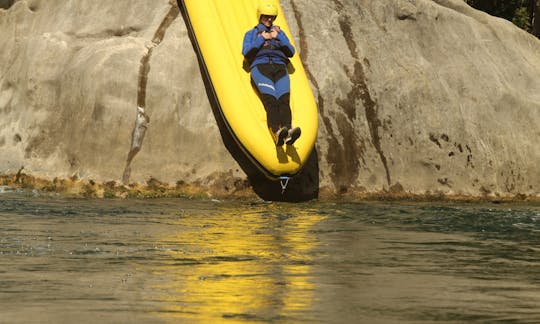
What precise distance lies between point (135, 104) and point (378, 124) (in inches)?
104

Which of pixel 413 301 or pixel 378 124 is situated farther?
pixel 378 124

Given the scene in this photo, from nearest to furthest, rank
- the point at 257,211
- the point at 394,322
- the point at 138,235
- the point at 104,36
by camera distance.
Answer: the point at 394,322
the point at 138,235
the point at 257,211
the point at 104,36

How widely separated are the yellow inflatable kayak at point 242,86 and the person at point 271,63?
108mm

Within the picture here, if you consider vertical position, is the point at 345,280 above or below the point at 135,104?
below

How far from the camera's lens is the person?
13.2m

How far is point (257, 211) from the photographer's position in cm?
1236

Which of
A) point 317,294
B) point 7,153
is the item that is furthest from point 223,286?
point 7,153

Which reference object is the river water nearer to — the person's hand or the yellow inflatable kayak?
the yellow inflatable kayak

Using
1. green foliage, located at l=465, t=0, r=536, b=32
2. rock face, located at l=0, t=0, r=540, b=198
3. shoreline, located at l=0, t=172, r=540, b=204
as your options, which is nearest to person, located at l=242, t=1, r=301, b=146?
rock face, located at l=0, t=0, r=540, b=198

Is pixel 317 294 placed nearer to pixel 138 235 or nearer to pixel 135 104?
pixel 138 235

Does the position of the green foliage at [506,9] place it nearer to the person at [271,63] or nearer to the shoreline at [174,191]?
the shoreline at [174,191]

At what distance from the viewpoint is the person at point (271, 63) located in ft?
43.4

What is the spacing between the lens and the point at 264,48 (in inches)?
542

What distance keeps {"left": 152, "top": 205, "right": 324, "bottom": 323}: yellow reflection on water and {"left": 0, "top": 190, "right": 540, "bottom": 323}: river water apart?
0.01 m
